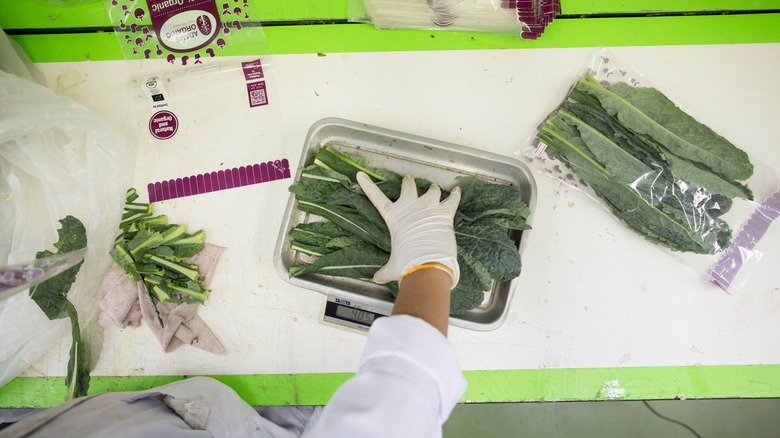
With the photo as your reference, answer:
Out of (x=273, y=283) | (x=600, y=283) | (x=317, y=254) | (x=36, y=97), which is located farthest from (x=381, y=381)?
(x=36, y=97)

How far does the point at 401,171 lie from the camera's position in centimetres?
148

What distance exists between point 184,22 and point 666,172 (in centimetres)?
174

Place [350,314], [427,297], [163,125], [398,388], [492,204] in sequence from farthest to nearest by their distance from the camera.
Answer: [163,125], [350,314], [492,204], [427,297], [398,388]

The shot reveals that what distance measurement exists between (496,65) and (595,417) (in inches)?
72.5

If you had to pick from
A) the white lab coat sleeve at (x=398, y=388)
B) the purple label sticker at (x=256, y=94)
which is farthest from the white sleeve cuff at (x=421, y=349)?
the purple label sticker at (x=256, y=94)

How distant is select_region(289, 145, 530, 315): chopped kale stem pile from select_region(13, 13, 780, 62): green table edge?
466 millimetres

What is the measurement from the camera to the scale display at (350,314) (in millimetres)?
1418

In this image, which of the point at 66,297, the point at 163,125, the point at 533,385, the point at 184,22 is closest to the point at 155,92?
the point at 163,125

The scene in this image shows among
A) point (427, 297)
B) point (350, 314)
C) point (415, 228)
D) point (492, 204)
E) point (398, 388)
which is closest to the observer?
point (398, 388)

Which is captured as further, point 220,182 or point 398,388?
point 220,182

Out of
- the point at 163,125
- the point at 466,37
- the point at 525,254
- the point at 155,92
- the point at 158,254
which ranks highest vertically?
the point at 466,37

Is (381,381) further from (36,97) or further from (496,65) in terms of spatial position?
(36,97)

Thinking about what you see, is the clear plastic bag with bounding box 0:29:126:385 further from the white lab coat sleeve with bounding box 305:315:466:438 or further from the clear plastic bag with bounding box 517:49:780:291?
the clear plastic bag with bounding box 517:49:780:291

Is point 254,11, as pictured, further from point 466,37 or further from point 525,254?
point 525,254
